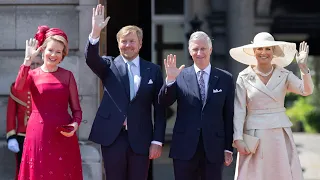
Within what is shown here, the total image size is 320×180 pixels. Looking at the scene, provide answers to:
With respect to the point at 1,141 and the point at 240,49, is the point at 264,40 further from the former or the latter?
the point at 1,141

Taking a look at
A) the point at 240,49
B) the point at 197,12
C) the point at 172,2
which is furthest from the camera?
the point at 172,2

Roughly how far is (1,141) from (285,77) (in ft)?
12.7

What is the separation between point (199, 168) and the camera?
234 inches

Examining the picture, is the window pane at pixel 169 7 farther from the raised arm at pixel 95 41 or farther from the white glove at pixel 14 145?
the raised arm at pixel 95 41

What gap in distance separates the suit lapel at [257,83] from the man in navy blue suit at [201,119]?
0.22m

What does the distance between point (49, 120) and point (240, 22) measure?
25.7ft

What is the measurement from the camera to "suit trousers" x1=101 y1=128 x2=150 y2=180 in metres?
5.80

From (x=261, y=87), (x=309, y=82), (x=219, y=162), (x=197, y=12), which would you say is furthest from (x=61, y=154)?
(x=197, y=12)

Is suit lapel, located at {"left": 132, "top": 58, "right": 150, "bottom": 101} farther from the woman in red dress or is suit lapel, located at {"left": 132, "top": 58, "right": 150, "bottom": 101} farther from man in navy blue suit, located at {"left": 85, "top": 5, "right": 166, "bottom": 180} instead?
the woman in red dress

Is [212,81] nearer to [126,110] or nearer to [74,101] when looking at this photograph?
[126,110]

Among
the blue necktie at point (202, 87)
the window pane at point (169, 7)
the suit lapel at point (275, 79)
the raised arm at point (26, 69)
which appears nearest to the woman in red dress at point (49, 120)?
the raised arm at point (26, 69)

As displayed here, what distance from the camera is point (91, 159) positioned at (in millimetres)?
7969

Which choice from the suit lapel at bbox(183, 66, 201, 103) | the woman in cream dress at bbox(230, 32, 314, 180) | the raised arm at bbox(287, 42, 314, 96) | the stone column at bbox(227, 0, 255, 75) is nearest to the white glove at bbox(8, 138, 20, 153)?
the suit lapel at bbox(183, 66, 201, 103)

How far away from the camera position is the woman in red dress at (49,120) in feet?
19.2
